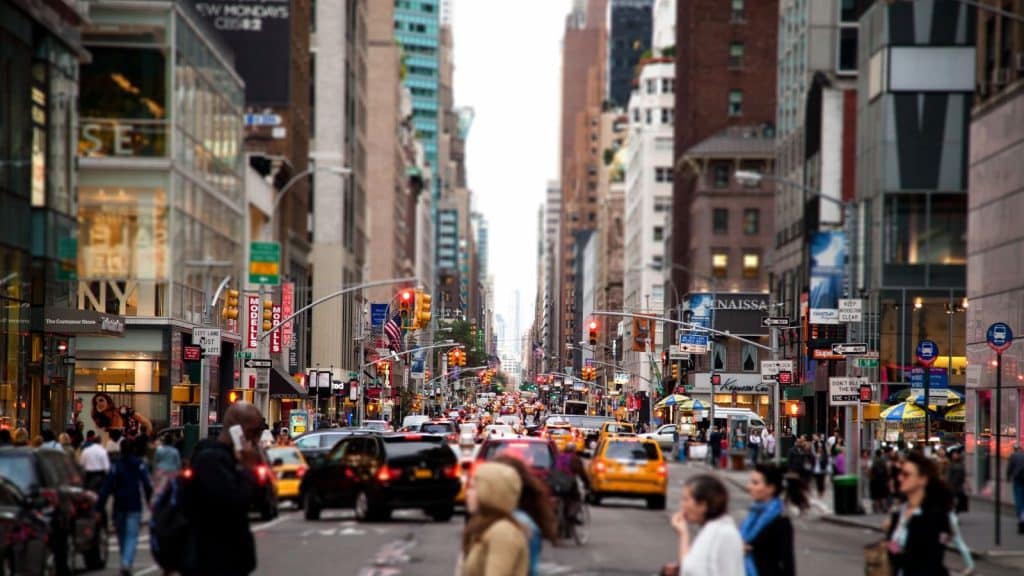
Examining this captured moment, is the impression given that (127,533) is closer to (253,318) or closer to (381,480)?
(381,480)

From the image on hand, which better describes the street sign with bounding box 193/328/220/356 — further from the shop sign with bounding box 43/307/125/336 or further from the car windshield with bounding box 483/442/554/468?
the car windshield with bounding box 483/442/554/468

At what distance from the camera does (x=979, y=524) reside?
1388 inches

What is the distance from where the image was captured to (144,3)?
190 ft

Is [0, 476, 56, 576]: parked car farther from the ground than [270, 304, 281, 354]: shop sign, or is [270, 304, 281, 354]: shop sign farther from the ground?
[270, 304, 281, 354]: shop sign

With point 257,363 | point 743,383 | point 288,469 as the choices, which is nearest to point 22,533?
point 288,469

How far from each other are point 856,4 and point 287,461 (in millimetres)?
59132

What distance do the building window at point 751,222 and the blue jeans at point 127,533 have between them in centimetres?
11150

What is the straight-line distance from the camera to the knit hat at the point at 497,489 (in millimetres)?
8938

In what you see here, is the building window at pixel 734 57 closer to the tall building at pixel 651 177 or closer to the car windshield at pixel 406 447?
the tall building at pixel 651 177

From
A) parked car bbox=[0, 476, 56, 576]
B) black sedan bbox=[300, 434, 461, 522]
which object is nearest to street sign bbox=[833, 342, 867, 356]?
black sedan bbox=[300, 434, 461, 522]

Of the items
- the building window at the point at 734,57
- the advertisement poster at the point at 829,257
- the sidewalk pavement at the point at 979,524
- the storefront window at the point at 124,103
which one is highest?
the building window at the point at 734,57

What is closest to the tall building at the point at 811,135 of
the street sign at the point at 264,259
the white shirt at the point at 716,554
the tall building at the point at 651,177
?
the street sign at the point at 264,259

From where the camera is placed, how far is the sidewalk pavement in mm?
28391

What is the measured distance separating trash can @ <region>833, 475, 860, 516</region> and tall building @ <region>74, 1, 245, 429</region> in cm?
2486
